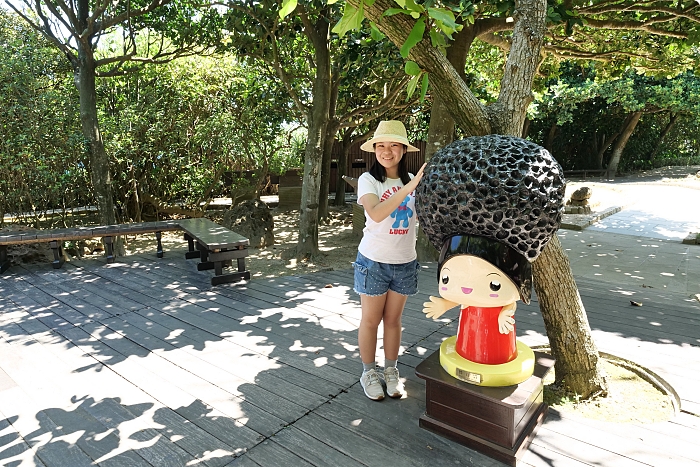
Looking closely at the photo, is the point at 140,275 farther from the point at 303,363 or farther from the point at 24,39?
the point at 24,39

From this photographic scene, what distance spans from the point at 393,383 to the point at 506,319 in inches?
37.1

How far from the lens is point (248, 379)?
313 cm

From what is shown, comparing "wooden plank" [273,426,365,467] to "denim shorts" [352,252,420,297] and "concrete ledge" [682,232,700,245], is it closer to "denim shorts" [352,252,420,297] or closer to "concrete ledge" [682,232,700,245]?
"denim shorts" [352,252,420,297]

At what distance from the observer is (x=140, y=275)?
5777mm

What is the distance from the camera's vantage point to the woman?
8.47 ft

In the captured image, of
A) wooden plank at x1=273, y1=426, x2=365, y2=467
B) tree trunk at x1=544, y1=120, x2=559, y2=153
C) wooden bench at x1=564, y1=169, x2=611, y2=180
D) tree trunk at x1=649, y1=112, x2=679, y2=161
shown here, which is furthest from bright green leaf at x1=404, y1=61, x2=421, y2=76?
tree trunk at x1=649, y1=112, x2=679, y2=161

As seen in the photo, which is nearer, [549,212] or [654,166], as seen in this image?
[549,212]

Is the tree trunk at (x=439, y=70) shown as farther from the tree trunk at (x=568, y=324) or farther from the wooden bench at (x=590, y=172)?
the wooden bench at (x=590, y=172)

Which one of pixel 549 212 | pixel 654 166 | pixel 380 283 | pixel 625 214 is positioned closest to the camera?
pixel 549 212

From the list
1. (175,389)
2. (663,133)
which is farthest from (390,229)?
(663,133)

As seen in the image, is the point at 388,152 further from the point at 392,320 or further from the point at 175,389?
the point at 175,389

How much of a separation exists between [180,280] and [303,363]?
284 cm

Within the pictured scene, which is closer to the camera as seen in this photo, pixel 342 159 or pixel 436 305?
pixel 436 305

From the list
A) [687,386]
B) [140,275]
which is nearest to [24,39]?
[140,275]
